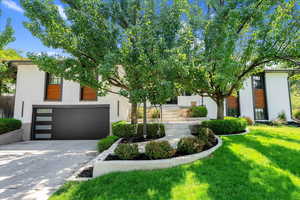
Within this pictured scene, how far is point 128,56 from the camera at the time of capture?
4785 millimetres

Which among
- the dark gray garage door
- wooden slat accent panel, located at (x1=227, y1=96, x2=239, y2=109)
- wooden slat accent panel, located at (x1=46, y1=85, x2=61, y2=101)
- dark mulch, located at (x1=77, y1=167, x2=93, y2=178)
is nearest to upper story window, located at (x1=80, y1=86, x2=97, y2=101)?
the dark gray garage door

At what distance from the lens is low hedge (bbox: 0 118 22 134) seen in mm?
8268

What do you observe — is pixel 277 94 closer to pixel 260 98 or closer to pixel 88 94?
pixel 260 98

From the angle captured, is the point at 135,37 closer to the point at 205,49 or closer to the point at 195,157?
A: the point at 205,49

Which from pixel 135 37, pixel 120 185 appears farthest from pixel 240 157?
pixel 135 37

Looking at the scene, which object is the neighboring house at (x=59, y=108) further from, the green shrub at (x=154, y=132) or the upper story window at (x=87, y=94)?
the green shrub at (x=154, y=132)

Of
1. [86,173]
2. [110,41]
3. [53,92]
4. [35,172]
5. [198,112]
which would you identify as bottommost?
[35,172]

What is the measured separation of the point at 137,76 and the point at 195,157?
10.8ft

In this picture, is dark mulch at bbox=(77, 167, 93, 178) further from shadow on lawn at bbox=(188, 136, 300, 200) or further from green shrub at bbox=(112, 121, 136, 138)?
shadow on lawn at bbox=(188, 136, 300, 200)

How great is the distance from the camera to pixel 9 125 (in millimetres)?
8609

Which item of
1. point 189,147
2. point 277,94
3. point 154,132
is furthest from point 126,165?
point 277,94

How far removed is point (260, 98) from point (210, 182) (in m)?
13.8

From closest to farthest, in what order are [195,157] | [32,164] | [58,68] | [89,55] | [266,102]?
[195,157]
[32,164]
[58,68]
[89,55]
[266,102]

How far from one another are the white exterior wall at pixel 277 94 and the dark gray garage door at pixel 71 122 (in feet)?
48.8
